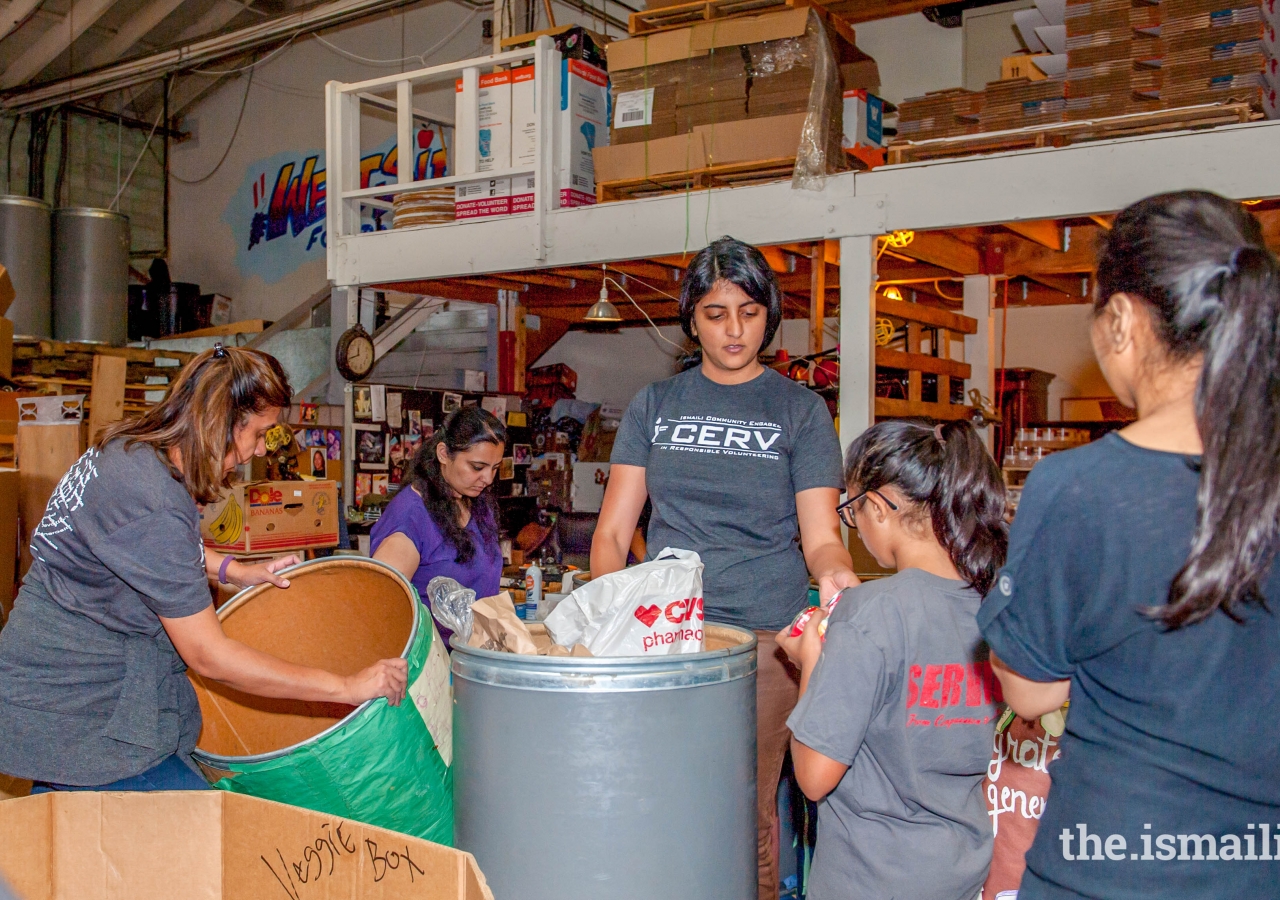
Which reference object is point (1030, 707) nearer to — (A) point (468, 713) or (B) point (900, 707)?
(B) point (900, 707)

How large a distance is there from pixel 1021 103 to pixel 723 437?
312 centimetres

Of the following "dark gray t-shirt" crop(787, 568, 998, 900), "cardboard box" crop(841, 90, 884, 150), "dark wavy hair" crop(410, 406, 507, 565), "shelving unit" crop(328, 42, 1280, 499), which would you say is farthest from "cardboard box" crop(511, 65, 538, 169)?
"dark gray t-shirt" crop(787, 568, 998, 900)

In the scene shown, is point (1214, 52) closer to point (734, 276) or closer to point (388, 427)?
point (734, 276)

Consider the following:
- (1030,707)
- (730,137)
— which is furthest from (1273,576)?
(730,137)

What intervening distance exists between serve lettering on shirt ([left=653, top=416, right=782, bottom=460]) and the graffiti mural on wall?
9.07m

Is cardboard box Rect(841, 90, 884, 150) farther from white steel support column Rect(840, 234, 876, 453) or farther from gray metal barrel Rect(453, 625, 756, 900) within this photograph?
gray metal barrel Rect(453, 625, 756, 900)

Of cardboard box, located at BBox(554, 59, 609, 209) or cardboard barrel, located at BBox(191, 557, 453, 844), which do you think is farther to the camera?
cardboard box, located at BBox(554, 59, 609, 209)

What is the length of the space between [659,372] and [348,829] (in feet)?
28.1

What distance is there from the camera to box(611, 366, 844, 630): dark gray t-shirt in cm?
221

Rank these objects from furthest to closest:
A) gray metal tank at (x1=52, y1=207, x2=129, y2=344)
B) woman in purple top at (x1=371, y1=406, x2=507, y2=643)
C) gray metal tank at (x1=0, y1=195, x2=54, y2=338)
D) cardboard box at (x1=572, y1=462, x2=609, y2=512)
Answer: gray metal tank at (x1=52, y1=207, x2=129, y2=344)
gray metal tank at (x1=0, y1=195, x2=54, y2=338)
cardboard box at (x1=572, y1=462, x2=609, y2=512)
woman in purple top at (x1=371, y1=406, x2=507, y2=643)

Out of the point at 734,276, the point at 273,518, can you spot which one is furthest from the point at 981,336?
the point at 734,276

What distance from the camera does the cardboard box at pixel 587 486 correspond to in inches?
334

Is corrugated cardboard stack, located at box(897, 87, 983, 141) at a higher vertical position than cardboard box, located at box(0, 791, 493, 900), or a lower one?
higher

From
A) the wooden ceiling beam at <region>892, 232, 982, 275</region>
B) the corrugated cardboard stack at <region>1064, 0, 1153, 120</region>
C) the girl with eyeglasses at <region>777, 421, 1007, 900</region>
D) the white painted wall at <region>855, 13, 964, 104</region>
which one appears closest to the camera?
the girl with eyeglasses at <region>777, 421, 1007, 900</region>
